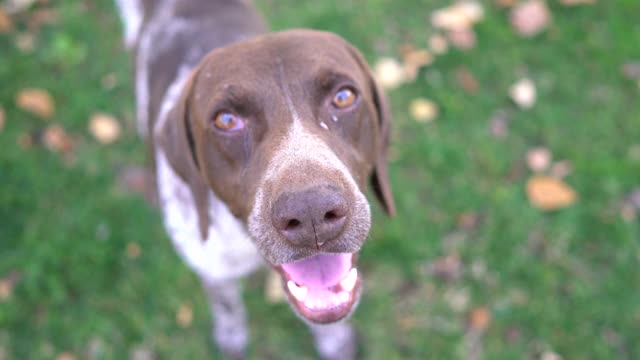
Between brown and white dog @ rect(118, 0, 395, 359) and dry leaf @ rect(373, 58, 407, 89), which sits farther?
dry leaf @ rect(373, 58, 407, 89)

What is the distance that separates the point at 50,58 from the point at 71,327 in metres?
2.49

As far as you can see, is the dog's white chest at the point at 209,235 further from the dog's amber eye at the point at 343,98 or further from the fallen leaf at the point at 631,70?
the fallen leaf at the point at 631,70

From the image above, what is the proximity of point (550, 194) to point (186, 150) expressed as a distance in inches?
122

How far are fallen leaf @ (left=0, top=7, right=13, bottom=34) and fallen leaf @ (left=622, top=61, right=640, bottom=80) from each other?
5.47 meters

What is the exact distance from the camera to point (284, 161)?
109 inches

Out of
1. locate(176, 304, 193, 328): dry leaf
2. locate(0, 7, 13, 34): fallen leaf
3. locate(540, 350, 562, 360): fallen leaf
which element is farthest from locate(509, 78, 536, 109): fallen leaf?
locate(0, 7, 13, 34): fallen leaf

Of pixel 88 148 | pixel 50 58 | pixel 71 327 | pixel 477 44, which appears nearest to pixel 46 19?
pixel 50 58

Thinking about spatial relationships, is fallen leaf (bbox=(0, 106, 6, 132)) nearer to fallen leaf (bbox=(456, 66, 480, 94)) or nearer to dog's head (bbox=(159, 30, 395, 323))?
dog's head (bbox=(159, 30, 395, 323))

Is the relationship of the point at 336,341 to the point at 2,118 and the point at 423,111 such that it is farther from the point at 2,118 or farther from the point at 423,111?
the point at 2,118

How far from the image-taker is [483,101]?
220 inches

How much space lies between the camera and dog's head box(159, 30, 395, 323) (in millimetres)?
2664

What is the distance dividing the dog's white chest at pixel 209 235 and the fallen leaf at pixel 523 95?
2.83m

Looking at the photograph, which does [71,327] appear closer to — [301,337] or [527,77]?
[301,337]

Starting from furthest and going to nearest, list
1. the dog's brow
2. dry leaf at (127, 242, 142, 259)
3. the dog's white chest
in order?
dry leaf at (127, 242, 142, 259) → the dog's white chest → the dog's brow
